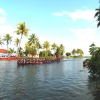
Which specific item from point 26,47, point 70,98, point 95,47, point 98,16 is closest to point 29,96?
point 70,98

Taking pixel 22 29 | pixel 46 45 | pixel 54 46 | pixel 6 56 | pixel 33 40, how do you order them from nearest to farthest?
1. pixel 22 29
2. pixel 33 40
3. pixel 6 56
4. pixel 46 45
5. pixel 54 46

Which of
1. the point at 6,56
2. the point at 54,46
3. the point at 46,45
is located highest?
the point at 54,46

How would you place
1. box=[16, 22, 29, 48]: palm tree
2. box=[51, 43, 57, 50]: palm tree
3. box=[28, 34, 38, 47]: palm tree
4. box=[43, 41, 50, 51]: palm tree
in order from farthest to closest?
box=[51, 43, 57, 50]: palm tree → box=[43, 41, 50, 51]: palm tree → box=[28, 34, 38, 47]: palm tree → box=[16, 22, 29, 48]: palm tree

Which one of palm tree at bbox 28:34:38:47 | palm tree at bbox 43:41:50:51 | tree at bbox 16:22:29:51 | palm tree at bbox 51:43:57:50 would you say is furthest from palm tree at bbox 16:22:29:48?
palm tree at bbox 51:43:57:50

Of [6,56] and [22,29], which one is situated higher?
[22,29]

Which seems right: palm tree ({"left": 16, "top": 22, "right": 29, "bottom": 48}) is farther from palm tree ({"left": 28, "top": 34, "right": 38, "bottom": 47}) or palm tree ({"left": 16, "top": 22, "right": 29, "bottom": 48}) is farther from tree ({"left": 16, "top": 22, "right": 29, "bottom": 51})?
palm tree ({"left": 28, "top": 34, "right": 38, "bottom": 47})

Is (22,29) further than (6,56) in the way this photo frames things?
No

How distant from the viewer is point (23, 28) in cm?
9581

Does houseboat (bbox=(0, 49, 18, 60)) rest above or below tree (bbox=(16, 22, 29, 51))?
below

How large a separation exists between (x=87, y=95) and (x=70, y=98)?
268 centimetres

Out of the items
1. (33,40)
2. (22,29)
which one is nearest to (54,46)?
(33,40)

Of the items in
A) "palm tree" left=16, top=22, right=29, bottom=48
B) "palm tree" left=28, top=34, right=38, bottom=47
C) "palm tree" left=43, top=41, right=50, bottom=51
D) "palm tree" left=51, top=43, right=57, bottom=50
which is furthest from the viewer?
"palm tree" left=51, top=43, right=57, bottom=50

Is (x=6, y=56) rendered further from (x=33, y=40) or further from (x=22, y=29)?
(x=22, y=29)

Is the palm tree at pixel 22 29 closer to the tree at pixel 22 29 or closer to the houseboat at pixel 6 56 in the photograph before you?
the tree at pixel 22 29
